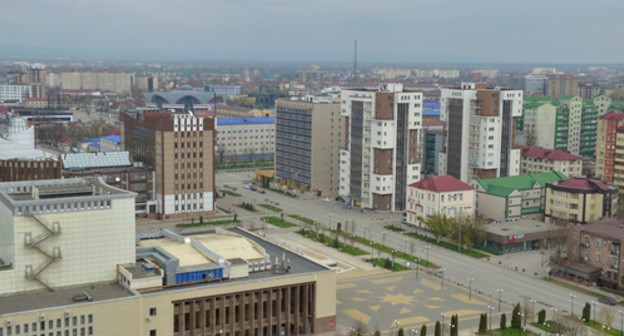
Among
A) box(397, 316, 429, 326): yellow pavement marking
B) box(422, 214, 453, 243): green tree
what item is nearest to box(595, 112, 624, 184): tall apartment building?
box(422, 214, 453, 243): green tree

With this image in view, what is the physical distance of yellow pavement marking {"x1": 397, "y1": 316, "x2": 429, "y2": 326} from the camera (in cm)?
3275

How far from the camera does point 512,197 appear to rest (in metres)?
52.2

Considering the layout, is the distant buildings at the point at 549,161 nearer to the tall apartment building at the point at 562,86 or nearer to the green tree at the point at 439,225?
the green tree at the point at 439,225

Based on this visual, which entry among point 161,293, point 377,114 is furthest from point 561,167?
point 161,293

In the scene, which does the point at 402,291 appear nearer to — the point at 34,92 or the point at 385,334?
the point at 385,334

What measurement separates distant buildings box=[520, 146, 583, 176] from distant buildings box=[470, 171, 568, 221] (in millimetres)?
8182

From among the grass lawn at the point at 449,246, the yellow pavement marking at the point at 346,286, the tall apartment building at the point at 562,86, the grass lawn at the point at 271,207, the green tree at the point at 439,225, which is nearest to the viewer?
the yellow pavement marking at the point at 346,286

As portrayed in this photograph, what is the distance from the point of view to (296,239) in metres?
48.6

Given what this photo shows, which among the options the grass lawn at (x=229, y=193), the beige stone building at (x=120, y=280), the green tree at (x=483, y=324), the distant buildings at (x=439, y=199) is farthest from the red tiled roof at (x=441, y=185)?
the beige stone building at (x=120, y=280)

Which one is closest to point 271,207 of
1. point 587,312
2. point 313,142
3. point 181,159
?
point 313,142

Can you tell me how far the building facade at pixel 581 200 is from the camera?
4938 centimetres

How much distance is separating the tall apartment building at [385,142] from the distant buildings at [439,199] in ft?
15.5

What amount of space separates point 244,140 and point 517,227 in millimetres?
43221

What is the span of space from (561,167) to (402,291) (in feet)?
100.0
